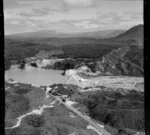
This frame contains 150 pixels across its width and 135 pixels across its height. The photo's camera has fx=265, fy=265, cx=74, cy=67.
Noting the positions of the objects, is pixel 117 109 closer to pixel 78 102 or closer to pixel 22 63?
pixel 78 102

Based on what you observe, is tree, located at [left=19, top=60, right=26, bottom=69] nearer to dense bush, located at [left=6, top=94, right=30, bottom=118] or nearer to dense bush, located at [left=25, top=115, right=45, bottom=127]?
dense bush, located at [left=6, top=94, right=30, bottom=118]

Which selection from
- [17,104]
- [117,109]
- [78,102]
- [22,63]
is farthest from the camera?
[22,63]

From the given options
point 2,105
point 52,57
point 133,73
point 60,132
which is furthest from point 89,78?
point 2,105

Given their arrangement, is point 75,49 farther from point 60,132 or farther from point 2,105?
point 2,105

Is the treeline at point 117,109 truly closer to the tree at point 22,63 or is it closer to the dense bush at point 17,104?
the dense bush at point 17,104

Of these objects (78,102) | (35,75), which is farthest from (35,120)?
(35,75)

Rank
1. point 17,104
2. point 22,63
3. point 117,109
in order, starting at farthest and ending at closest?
1. point 22,63
2. point 117,109
3. point 17,104

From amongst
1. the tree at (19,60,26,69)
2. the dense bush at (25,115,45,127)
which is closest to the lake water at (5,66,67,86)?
the tree at (19,60,26,69)

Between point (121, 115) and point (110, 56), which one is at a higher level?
point (110, 56)
